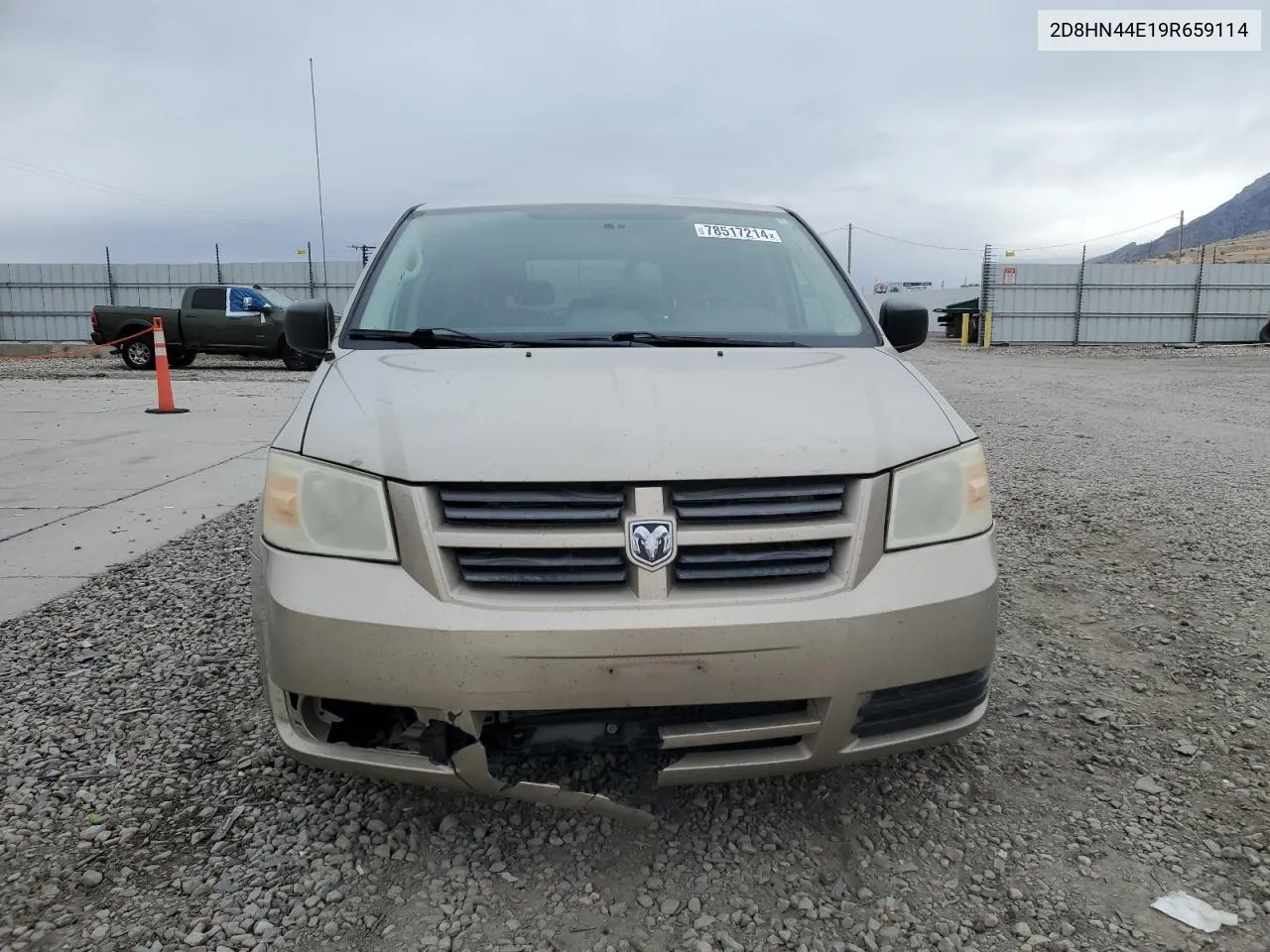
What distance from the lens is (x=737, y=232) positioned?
3320mm

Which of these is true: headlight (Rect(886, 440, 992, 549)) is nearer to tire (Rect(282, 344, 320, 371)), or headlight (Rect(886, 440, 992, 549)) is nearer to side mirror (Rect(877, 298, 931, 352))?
side mirror (Rect(877, 298, 931, 352))

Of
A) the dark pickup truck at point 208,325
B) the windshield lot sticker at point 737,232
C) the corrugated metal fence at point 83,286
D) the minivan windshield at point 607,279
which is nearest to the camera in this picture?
the minivan windshield at point 607,279

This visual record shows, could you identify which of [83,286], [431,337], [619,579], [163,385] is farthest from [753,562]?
[83,286]

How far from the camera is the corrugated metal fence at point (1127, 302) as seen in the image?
96.3 ft

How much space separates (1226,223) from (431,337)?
705ft

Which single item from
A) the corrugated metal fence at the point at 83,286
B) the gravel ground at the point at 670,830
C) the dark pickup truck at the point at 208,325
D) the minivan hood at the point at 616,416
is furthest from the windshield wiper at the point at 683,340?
the corrugated metal fence at the point at 83,286

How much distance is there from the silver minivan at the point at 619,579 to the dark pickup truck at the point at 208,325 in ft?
57.7

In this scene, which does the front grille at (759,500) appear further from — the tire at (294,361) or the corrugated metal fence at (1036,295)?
the corrugated metal fence at (1036,295)

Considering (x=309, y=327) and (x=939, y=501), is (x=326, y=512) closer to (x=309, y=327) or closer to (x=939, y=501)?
(x=309, y=327)

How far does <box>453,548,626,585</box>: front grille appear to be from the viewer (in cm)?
190

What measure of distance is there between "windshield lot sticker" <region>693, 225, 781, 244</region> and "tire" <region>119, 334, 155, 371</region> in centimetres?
1805

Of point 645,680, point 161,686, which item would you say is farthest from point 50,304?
point 645,680

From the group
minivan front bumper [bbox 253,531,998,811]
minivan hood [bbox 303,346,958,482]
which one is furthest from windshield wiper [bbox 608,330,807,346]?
minivan front bumper [bbox 253,531,998,811]

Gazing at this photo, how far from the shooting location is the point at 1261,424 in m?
9.33
